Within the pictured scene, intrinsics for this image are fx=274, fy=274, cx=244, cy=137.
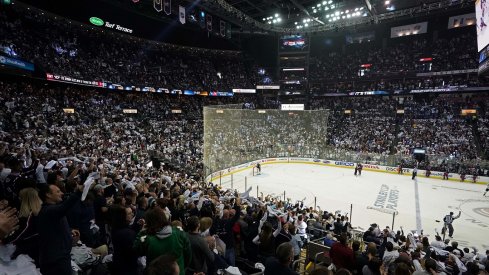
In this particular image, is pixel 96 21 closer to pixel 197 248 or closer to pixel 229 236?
pixel 229 236

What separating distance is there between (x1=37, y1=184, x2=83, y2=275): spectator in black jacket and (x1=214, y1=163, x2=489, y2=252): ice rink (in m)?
11.6

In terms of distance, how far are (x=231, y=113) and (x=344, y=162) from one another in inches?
604

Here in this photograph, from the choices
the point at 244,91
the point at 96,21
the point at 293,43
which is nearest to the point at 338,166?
the point at 244,91

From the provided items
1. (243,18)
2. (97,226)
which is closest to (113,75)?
(243,18)

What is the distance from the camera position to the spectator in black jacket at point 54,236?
270 cm

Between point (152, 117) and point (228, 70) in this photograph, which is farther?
point (228, 70)

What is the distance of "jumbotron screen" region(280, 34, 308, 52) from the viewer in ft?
144

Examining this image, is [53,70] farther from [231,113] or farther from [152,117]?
[231,113]

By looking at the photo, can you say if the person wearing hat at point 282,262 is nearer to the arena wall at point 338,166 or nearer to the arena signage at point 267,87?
the arena wall at point 338,166

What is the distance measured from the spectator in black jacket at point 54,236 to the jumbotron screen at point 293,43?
149 ft

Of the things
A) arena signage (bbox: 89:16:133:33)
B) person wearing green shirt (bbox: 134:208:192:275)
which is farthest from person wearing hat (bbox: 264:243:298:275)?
arena signage (bbox: 89:16:133:33)

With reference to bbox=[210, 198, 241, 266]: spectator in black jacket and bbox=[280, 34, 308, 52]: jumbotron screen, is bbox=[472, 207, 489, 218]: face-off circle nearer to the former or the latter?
bbox=[210, 198, 241, 266]: spectator in black jacket

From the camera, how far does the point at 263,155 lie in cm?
2883

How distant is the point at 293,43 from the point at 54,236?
4571 cm
